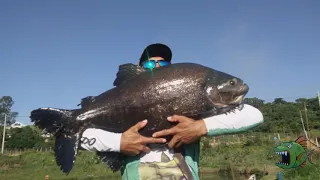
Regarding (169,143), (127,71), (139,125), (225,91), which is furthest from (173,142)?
(127,71)

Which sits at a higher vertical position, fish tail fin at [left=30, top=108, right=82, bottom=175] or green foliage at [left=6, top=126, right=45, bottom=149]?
green foliage at [left=6, top=126, right=45, bottom=149]

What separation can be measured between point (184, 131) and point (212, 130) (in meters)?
0.22

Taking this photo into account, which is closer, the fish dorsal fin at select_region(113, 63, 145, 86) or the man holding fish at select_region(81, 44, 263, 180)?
the man holding fish at select_region(81, 44, 263, 180)

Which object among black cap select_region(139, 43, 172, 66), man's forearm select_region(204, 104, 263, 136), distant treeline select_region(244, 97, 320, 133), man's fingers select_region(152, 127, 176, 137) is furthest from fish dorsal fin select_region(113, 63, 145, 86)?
distant treeline select_region(244, 97, 320, 133)

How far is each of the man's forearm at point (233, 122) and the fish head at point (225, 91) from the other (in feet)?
0.42

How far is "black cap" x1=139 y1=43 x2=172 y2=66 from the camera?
280 centimetres

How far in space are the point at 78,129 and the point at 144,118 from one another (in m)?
0.53

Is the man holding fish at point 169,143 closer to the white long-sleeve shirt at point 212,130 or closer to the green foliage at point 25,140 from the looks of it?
the white long-sleeve shirt at point 212,130

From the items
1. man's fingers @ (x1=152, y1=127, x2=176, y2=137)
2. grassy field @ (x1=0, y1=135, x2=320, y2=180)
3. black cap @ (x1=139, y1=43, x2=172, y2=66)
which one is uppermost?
black cap @ (x1=139, y1=43, x2=172, y2=66)

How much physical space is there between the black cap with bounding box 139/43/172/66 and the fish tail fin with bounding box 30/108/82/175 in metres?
0.85

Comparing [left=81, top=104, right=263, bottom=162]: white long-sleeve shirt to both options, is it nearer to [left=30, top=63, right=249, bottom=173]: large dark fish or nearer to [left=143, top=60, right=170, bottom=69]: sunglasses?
[left=30, top=63, right=249, bottom=173]: large dark fish

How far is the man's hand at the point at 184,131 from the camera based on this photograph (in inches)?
90.4

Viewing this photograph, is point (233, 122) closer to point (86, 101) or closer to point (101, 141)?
point (101, 141)

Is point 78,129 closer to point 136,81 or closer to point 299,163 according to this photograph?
point 136,81
